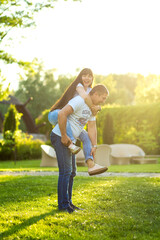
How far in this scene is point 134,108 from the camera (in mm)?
20422

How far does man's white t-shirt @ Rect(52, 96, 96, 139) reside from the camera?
13.6ft

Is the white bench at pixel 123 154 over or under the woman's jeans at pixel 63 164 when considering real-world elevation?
under

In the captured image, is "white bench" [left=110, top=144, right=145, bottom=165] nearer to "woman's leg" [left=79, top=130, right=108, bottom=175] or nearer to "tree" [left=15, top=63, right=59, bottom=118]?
"woman's leg" [left=79, top=130, right=108, bottom=175]

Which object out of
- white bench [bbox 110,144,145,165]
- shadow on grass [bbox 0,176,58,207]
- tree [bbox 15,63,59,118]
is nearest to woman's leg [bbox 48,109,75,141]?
shadow on grass [bbox 0,176,58,207]

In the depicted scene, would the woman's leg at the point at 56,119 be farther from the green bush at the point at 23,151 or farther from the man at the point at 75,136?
the green bush at the point at 23,151

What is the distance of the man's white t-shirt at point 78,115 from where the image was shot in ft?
13.6

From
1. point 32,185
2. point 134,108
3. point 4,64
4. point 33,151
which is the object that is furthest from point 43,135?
point 32,185

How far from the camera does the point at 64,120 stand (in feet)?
13.2

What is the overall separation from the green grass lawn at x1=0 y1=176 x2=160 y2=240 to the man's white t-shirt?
108 cm

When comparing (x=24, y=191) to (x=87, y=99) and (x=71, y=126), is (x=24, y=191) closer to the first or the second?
(x=71, y=126)

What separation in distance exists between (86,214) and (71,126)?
117cm

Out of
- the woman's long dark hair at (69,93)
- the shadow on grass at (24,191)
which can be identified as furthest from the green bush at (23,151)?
the woman's long dark hair at (69,93)

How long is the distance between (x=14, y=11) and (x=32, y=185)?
5012 millimetres

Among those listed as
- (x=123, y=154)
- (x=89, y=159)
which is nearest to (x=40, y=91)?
(x=123, y=154)
